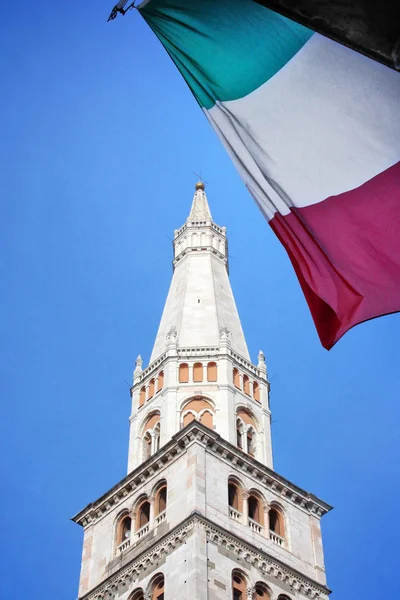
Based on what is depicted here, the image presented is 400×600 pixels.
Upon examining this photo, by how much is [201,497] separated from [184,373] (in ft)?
40.9

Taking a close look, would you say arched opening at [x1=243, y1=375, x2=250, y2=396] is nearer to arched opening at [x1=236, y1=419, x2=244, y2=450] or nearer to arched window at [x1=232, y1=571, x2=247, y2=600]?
arched opening at [x1=236, y1=419, x2=244, y2=450]

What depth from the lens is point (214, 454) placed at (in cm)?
5056

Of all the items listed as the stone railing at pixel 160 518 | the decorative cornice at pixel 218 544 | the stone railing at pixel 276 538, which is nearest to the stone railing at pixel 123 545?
the decorative cornice at pixel 218 544

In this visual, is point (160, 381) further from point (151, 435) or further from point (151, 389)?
point (151, 435)

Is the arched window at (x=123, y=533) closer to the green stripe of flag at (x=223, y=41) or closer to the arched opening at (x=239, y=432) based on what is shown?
the arched opening at (x=239, y=432)

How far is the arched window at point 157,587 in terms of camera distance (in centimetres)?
4553

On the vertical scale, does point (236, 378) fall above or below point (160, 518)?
above

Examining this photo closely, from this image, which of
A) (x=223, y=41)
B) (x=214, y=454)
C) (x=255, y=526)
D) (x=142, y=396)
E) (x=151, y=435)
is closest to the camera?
(x=223, y=41)

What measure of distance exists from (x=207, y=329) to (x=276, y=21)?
46211mm

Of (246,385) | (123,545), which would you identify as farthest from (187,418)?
(123,545)

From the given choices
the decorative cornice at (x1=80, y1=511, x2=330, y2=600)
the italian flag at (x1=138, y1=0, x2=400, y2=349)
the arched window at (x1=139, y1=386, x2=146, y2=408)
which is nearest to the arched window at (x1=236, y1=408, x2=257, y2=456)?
the arched window at (x1=139, y1=386, x2=146, y2=408)

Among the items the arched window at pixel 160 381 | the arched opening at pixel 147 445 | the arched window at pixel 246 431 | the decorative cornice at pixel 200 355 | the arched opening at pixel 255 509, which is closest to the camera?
the arched opening at pixel 255 509

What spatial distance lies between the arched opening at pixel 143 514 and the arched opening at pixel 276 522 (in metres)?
6.59

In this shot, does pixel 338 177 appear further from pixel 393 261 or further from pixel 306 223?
pixel 393 261
